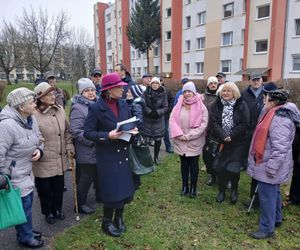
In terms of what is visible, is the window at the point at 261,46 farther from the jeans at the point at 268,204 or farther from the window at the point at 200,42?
the jeans at the point at 268,204

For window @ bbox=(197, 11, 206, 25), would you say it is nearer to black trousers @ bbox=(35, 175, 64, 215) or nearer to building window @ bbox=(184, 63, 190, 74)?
building window @ bbox=(184, 63, 190, 74)

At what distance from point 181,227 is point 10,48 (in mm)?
38821

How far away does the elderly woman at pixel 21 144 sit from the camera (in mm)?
2844

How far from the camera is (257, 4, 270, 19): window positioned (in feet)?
77.3

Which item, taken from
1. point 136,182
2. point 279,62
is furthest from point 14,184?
point 279,62

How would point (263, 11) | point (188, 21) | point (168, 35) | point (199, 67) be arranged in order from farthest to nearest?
point (168, 35)
point (188, 21)
point (199, 67)
point (263, 11)

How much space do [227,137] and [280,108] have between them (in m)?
1.00

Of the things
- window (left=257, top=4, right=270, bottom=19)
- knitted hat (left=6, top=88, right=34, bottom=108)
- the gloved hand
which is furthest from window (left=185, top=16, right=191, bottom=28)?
the gloved hand

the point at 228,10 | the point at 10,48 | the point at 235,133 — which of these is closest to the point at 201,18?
the point at 228,10

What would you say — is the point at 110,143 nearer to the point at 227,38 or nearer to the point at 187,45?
the point at 227,38

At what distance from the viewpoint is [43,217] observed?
4.01 metres

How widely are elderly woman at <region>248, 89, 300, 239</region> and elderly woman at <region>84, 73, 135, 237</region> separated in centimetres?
162

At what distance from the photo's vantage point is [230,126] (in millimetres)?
4129

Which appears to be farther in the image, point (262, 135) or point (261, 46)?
point (261, 46)
